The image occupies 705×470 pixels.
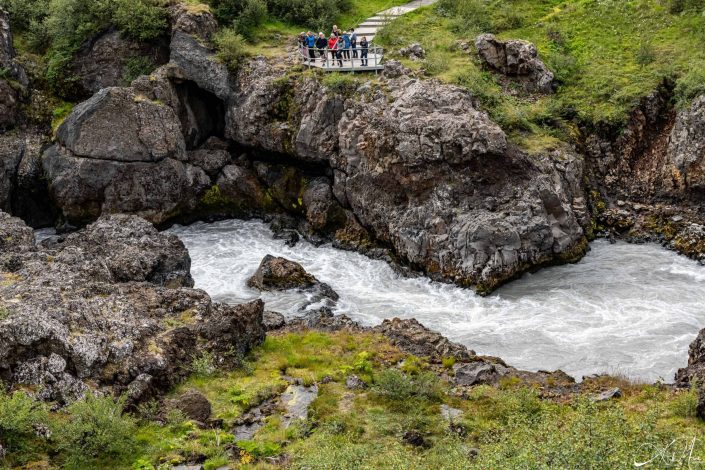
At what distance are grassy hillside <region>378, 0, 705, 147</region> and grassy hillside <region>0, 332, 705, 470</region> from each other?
17.4 metres

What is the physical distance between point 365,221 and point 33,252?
15.5 metres

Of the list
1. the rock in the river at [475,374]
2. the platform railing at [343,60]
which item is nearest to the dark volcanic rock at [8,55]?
the platform railing at [343,60]

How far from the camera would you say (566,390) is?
19.0 meters

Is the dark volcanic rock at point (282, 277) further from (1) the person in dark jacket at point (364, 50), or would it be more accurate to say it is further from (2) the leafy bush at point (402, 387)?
(1) the person in dark jacket at point (364, 50)

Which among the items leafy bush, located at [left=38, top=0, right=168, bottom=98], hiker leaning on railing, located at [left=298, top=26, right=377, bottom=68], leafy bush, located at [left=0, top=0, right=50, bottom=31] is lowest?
hiker leaning on railing, located at [left=298, top=26, right=377, bottom=68]

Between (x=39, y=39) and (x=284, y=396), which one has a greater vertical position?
(x=39, y=39)

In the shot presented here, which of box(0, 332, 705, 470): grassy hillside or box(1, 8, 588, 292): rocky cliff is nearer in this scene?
box(0, 332, 705, 470): grassy hillside

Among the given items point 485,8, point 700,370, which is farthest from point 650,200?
point 485,8

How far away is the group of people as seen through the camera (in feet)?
113

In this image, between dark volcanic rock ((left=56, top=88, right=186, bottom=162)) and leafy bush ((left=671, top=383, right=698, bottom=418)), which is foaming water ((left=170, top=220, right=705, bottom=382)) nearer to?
leafy bush ((left=671, top=383, right=698, bottom=418))

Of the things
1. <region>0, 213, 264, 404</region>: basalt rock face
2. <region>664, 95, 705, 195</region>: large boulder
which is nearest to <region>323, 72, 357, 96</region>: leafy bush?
<region>0, 213, 264, 404</region>: basalt rock face

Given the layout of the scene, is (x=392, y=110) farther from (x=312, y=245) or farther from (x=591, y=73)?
(x=591, y=73)

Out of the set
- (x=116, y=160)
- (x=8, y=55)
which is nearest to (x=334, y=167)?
(x=116, y=160)

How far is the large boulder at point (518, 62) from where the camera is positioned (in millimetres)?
36562
